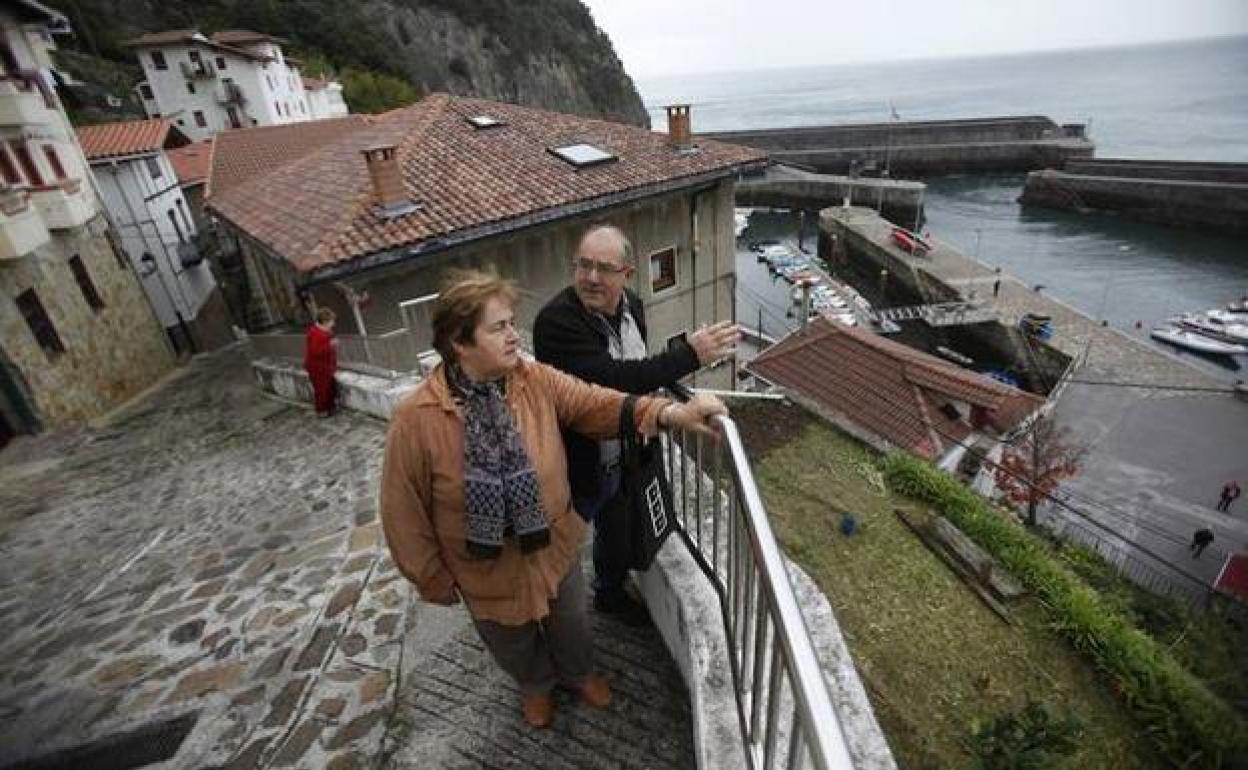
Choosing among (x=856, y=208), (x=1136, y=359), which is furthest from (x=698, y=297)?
(x=856, y=208)

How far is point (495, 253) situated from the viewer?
36.0ft

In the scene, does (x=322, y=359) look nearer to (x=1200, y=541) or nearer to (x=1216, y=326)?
(x=1200, y=541)

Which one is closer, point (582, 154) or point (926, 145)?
point (582, 154)

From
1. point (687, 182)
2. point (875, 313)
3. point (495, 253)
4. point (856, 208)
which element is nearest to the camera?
point (495, 253)

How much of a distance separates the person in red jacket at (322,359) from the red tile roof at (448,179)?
1.72 metres

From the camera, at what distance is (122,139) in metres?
19.5

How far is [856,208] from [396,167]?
39383 mm

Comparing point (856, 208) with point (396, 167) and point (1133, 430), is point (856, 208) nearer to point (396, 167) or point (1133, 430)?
point (1133, 430)

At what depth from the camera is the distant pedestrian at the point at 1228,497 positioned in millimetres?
15660

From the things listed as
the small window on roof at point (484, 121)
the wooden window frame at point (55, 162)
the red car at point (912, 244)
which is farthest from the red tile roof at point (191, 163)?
the red car at point (912, 244)

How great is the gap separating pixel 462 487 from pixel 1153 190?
52.6 metres

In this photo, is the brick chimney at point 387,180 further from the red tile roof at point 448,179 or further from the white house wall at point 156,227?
the white house wall at point 156,227

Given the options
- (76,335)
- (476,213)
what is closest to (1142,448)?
(476,213)

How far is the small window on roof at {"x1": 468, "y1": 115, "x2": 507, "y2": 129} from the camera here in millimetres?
12773
